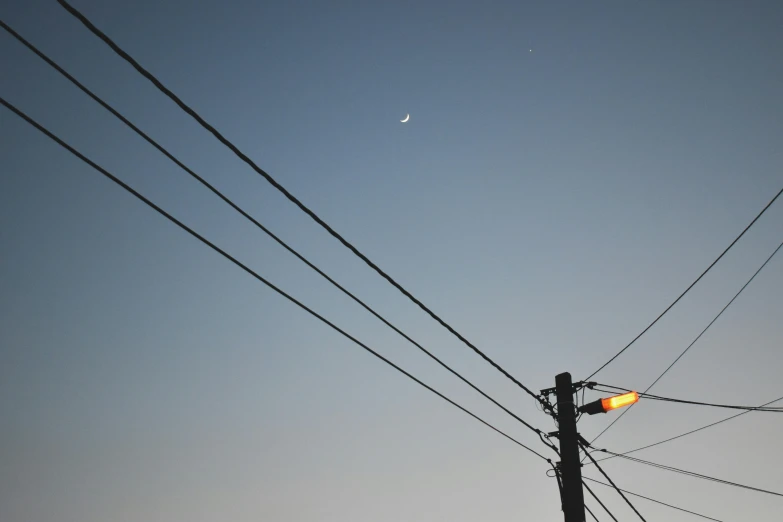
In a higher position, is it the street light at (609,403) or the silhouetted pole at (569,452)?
the street light at (609,403)

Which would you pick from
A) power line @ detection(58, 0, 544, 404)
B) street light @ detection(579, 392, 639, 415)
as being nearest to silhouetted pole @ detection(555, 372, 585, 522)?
street light @ detection(579, 392, 639, 415)

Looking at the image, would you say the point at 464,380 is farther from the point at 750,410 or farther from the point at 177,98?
the point at 750,410

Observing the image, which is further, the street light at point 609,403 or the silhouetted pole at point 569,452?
the street light at point 609,403

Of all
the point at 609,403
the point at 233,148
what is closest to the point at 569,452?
the point at 609,403

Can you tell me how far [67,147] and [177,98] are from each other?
87 cm

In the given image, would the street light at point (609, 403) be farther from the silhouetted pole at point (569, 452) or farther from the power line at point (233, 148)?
the power line at point (233, 148)

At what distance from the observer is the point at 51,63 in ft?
11.7

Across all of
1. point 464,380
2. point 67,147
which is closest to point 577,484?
point 464,380

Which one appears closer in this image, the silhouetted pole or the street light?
the silhouetted pole

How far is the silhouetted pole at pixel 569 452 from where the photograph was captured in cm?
843

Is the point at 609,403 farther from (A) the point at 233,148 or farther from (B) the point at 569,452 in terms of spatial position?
(A) the point at 233,148

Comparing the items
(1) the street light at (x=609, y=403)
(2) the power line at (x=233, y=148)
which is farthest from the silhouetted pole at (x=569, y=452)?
(2) the power line at (x=233, y=148)

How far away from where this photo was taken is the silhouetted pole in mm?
8430

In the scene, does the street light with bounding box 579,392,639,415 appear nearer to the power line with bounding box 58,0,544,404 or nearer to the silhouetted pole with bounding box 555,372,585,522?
the silhouetted pole with bounding box 555,372,585,522
